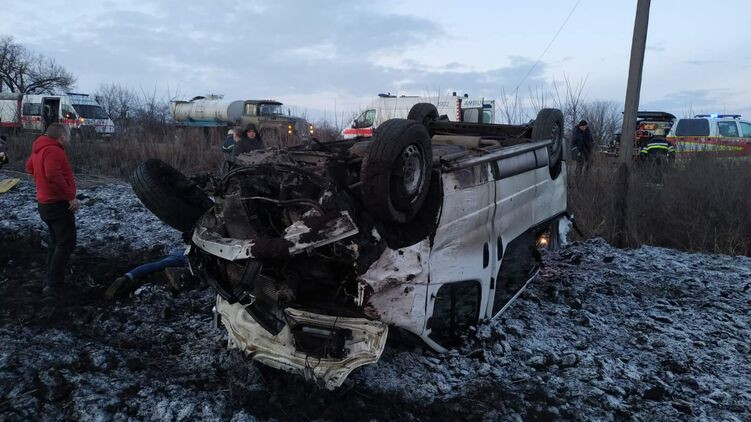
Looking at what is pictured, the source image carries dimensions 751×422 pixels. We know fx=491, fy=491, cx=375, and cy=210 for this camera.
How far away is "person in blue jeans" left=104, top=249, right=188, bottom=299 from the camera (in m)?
4.35

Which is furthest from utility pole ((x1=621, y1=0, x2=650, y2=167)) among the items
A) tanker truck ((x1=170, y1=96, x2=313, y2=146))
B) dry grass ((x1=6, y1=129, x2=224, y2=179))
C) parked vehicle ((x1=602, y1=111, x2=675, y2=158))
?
tanker truck ((x1=170, y1=96, x2=313, y2=146))

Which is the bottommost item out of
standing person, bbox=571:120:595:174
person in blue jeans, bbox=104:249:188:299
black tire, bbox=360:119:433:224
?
person in blue jeans, bbox=104:249:188:299

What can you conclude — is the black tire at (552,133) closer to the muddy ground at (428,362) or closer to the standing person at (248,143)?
the muddy ground at (428,362)

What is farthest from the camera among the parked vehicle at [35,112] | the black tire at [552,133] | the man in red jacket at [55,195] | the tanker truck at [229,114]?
the tanker truck at [229,114]

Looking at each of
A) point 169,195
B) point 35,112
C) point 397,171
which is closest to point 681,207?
point 397,171

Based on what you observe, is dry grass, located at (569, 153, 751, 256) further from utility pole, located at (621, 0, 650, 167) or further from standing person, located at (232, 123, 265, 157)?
standing person, located at (232, 123, 265, 157)

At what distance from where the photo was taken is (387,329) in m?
2.64

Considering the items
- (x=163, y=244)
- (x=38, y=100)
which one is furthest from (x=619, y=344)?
(x=38, y=100)

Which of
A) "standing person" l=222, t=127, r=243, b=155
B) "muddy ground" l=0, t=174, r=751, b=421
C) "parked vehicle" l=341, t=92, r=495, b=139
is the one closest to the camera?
"muddy ground" l=0, t=174, r=751, b=421

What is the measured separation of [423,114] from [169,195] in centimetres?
278

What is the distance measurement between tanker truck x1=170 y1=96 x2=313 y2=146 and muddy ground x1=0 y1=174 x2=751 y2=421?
13.4 metres

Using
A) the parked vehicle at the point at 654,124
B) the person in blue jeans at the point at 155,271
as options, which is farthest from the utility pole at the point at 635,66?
the parked vehicle at the point at 654,124

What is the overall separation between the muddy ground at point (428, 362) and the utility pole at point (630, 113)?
163 cm

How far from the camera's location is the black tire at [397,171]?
245 cm
